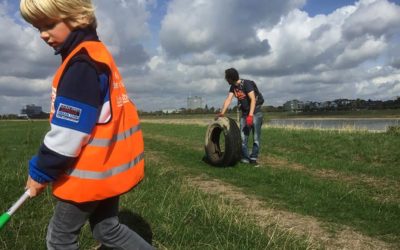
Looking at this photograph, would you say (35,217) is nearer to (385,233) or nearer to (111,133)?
(111,133)

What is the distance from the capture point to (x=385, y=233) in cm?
563

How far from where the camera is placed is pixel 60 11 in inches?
105

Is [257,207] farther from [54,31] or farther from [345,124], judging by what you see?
[345,124]

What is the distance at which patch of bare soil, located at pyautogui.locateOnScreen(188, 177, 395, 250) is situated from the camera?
517 centimetres

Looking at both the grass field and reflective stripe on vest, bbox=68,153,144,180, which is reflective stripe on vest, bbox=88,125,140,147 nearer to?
reflective stripe on vest, bbox=68,153,144,180

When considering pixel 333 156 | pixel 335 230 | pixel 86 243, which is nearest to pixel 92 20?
pixel 86 243

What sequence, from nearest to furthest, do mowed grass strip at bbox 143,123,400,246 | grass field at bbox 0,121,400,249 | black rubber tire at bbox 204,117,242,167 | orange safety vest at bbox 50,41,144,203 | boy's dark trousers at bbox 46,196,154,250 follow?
orange safety vest at bbox 50,41,144,203 → boy's dark trousers at bbox 46,196,154,250 → grass field at bbox 0,121,400,249 → mowed grass strip at bbox 143,123,400,246 → black rubber tire at bbox 204,117,242,167

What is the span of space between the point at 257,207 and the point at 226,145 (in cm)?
401

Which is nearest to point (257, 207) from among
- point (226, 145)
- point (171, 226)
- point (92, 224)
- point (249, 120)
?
point (171, 226)

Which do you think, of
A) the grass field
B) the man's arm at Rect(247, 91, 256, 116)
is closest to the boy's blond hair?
the grass field

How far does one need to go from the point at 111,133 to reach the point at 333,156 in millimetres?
11815

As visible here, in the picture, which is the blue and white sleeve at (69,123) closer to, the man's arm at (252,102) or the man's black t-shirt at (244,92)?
the man's arm at (252,102)

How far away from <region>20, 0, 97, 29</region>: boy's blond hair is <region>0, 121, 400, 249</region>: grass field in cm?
217

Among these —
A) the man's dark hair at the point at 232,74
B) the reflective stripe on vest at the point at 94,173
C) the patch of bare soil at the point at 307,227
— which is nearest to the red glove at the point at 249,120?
the man's dark hair at the point at 232,74
